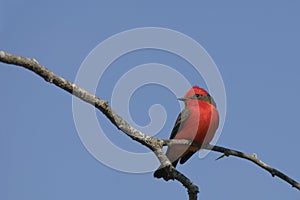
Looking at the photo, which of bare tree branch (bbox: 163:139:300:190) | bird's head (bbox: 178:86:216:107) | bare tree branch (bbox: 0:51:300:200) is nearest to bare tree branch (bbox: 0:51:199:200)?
bare tree branch (bbox: 0:51:300:200)

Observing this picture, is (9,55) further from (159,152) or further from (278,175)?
(278,175)

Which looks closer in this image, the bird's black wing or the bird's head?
the bird's black wing

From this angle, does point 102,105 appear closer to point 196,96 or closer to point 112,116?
point 112,116

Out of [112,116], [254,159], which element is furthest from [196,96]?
[112,116]

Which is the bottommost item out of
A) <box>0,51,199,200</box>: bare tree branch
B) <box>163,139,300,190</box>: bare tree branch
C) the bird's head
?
<box>0,51,199,200</box>: bare tree branch

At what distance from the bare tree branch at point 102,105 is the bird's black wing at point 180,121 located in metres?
4.31

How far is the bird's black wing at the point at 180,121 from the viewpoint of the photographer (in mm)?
8868

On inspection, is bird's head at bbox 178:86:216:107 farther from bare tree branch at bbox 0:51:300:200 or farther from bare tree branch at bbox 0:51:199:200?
bare tree branch at bbox 0:51:199:200

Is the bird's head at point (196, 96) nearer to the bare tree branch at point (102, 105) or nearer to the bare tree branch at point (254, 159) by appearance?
the bare tree branch at point (254, 159)

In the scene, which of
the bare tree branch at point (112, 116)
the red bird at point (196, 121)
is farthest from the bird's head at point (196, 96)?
the bare tree branch at point (112, 116)

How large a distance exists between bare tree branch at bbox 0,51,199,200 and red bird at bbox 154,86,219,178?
11.7 ft

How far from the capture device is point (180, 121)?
A: 8945 mm

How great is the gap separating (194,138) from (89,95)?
4.37m

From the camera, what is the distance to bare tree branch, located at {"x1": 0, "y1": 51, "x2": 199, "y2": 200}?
3.71 metres
